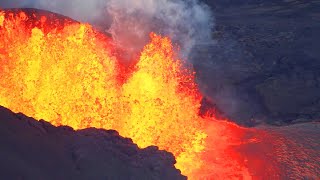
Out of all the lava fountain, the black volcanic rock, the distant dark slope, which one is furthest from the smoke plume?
the distant dark slope

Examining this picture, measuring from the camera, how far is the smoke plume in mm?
14906

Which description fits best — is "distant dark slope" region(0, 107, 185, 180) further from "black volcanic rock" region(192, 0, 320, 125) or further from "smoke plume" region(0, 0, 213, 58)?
"smoke plume" region(0, 0, 213, 58)

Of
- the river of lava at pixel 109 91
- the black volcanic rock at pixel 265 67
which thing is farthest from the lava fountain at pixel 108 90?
the black volcanic rock at pixel 265 67

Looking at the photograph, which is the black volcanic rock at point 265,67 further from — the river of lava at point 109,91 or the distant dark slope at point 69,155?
the distant dark slope at point 69,155

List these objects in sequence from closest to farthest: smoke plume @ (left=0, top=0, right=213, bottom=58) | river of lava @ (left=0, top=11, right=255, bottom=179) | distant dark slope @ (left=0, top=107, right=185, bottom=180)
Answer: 1. distant dark slope @ (left=0, top=107, right=185, bottom=180)
2. river of lava @ (left=0, top=11, right=255, bottom=179)
3. smoke plume @ (left=0, top=0, right=213, bottom=58)

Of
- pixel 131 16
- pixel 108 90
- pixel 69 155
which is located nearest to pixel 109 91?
pixel 108 90

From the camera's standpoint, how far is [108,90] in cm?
1356

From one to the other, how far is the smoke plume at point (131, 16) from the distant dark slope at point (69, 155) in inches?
281

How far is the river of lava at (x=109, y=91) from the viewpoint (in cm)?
1162

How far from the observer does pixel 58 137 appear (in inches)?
320

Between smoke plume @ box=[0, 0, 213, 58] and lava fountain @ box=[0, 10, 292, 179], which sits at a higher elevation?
smoke plume @ box=[0, 0, 213, 58]

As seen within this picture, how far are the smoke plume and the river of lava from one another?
43cm

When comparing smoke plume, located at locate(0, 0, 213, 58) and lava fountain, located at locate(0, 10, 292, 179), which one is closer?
lava fountain, located at locate(0, 10, 292, 179)

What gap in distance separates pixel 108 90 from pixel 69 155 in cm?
583
